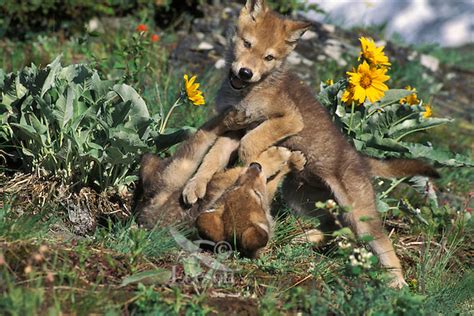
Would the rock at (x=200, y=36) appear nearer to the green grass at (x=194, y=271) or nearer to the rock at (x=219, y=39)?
the rock at (x=219, y=39)

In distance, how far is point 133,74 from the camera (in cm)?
594

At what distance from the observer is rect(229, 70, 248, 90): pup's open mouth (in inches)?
193

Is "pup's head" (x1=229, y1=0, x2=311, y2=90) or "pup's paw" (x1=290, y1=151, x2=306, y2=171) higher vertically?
"pup's head" (x1=229, y1=0, x2=311, y2=90)

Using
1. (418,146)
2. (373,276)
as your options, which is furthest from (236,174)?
(418,146)

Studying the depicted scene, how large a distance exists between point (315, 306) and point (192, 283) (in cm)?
65

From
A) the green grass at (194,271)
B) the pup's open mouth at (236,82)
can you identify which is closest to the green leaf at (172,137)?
the pup's open mouth at (236,82)

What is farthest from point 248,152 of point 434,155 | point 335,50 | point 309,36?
point 309,36

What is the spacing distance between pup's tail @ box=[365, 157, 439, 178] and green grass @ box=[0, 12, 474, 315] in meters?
0.50

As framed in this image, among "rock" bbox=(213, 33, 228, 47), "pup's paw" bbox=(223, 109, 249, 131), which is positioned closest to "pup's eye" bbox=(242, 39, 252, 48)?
"pup's paw" bbox=(223, 109, 249, 131)

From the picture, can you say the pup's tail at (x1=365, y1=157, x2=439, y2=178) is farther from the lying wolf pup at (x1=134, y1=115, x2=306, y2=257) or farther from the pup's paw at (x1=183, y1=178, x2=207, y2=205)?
the pup's paw at (x1=183, y1=178, x2=207, y2=205)

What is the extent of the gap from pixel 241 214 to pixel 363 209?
99 cm

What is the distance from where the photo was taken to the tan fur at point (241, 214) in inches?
163

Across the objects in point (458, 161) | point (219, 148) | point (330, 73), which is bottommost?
point (330, 73)

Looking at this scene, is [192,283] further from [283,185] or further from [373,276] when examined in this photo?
[283,185]
